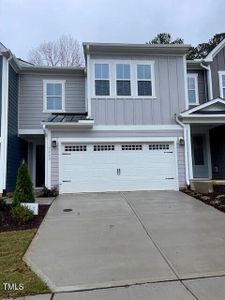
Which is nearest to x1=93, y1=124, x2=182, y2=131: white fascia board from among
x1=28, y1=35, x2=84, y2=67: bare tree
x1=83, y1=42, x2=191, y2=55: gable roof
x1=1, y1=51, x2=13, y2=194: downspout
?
x1=83, y1=42, x2=191, y2=55: gable roof

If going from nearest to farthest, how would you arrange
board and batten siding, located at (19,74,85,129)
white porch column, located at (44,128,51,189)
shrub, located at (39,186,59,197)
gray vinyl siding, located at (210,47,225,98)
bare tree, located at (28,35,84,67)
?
shrub, located at (39,186,59,197), white porch column, located at (44,128,51,189), board and batten siding, located at (19,74,85,129), gray vinyl siding, located at (210,47,225,98), bare tree, located at (28,35,84,67)

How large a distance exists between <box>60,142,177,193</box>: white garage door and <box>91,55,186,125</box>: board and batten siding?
Result: 110 centimetres

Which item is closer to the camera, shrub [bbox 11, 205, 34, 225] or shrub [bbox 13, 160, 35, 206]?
shrub [bbox 11, 205, 34, 225]

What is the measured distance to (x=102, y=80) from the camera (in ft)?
44.8

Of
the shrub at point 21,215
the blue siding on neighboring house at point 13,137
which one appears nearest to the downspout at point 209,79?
the blue siding on neighboring house at point 13,137

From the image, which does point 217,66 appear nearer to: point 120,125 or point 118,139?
point 120,125

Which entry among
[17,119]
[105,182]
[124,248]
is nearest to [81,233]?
[124,248]

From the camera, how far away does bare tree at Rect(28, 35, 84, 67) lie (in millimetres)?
29188

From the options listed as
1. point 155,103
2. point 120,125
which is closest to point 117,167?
point 120,125

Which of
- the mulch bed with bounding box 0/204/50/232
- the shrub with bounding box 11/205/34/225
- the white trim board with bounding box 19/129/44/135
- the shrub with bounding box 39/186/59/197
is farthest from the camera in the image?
the white trim board with bounding box 19/129/44/135

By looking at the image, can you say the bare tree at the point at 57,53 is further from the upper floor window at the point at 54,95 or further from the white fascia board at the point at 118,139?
the white fascia board at the point at 118,139

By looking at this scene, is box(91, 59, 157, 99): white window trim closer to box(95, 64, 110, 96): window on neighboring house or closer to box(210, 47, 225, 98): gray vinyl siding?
box(95, 64, 110, 96): window on neighboring house

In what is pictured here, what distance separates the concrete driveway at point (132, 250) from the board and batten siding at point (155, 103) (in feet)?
15.9

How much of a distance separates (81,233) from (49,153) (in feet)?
21.2
